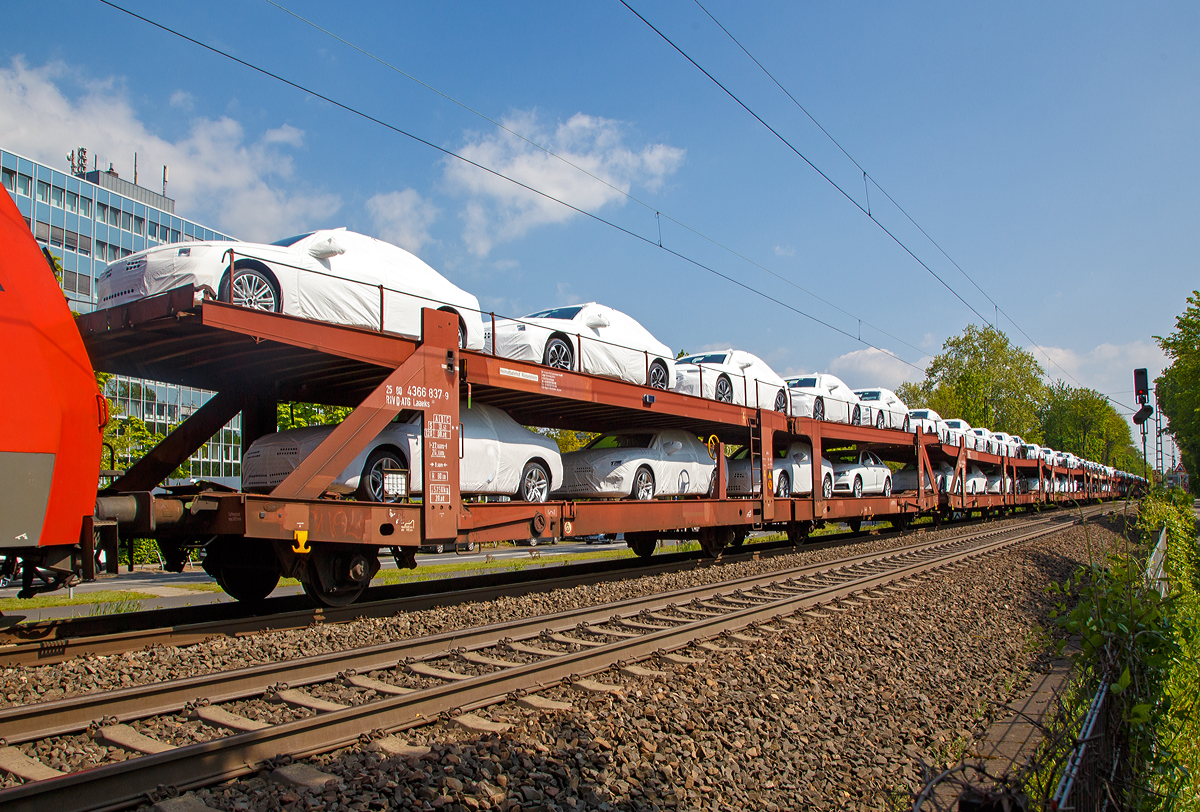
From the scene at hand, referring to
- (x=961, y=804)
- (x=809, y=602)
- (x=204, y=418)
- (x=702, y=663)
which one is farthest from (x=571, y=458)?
(x=961, y=804)

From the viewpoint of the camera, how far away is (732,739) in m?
4.48

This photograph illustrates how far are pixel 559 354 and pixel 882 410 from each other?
46.0ft

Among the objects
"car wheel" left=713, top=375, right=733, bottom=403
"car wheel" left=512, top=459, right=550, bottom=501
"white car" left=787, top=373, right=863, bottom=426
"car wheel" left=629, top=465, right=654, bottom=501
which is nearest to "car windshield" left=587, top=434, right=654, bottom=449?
"car wheel" left=629, top=465, right=654, bottom=501

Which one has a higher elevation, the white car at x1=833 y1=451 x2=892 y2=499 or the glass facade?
the glass facade

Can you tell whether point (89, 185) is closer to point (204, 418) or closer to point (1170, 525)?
point (204, 418)

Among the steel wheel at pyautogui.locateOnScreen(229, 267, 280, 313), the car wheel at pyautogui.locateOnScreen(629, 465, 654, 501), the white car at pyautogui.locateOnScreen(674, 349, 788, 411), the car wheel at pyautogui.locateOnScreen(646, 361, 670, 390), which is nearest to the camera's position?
the steel wheel at pyautogui.locateOnScreen(229, 267, 280, 313)

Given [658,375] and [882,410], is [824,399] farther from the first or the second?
[658,375]

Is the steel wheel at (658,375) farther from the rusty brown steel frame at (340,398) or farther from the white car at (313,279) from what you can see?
the white car at (313,279)

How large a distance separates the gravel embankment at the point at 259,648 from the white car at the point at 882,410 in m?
12.5

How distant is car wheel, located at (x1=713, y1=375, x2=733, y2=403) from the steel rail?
6577mm

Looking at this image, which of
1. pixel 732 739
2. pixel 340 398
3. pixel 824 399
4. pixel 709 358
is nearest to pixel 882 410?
pixel 824 399

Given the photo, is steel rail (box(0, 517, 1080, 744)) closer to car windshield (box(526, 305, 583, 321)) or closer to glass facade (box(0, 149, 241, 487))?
car windshield (box(526, 305, 583, 321))

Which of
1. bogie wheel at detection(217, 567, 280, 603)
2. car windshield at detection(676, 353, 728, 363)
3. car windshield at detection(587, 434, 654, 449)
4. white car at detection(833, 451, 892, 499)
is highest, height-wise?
car windshield at detection(676, 353, 728, 363)

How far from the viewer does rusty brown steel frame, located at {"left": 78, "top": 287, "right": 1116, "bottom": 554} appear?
6.86 meters
